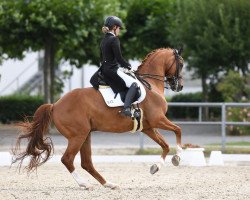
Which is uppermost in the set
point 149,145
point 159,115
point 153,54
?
point 153,54

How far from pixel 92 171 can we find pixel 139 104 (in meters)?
1.30

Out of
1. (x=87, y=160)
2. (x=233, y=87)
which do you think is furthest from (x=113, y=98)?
(x=233, y=87)

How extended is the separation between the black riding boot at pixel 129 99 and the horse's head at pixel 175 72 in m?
1.22

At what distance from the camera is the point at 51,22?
26406 millimetres

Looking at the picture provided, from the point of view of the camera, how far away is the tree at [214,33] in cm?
2939

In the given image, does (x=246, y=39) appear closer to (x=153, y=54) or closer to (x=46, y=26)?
(x=46, y=26)

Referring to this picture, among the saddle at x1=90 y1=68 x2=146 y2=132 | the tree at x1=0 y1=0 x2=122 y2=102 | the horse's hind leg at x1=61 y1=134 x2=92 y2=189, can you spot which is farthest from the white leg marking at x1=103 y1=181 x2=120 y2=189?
the tree at x1=0 y1=0 x2=122 y2=102

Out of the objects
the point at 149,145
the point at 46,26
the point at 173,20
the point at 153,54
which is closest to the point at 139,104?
the point at 153,54

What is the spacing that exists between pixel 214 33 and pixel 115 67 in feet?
57.5

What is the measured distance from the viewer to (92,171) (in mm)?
12773

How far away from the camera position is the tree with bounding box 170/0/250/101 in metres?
29.4

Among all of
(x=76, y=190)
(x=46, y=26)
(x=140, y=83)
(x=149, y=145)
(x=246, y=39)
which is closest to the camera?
(x=76, y=190)

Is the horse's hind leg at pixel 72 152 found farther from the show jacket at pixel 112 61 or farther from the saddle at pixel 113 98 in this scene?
the show jacket at pixel 112 61

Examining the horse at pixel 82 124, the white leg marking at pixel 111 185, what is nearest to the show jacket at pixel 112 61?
the horse at pixel 82 124
